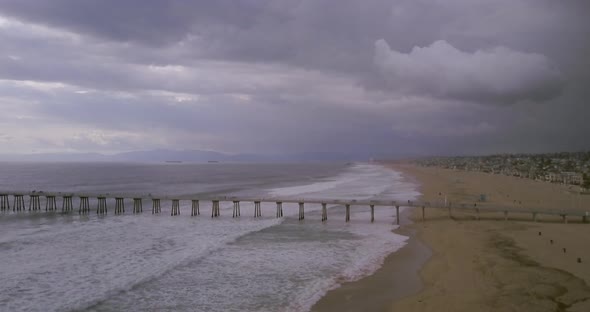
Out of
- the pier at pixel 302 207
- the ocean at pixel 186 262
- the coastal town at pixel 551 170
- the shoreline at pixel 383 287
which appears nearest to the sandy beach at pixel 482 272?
the shoreline at pixel 383 287

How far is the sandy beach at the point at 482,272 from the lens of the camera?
15.3 meters

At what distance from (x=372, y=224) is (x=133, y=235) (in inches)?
726

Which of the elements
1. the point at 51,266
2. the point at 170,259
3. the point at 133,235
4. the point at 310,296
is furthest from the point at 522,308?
the point at 133,235

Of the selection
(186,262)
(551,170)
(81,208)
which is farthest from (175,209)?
(551,170)

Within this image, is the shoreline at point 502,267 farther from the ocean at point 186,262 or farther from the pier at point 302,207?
the ocean at point 186,262

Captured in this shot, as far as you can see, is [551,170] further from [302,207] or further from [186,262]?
[186,262]

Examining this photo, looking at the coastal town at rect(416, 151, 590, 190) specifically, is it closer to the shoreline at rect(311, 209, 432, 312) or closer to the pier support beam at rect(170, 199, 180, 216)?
the shoreline at rect(311, 209, 432, 312)

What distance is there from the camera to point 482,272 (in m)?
19.2

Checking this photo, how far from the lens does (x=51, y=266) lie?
2211 centimetres

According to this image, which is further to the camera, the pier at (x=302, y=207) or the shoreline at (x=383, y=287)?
the pier at (x=302, y=207)

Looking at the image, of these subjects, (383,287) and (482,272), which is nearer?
(383,287)

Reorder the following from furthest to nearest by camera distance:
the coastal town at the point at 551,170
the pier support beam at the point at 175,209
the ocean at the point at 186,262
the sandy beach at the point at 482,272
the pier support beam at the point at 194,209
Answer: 1. the coastal town at the point at 551,170
2. the pier support beam at the point at 175,209
3. the pier support beam at the point at 194,209
4. the ocean at the point at 186,262
5. the sandy beach at the point at 482,272

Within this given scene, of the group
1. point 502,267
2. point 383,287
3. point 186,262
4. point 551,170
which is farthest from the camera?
point 551,170

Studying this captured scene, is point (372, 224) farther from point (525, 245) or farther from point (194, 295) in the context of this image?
point (194, 295)
